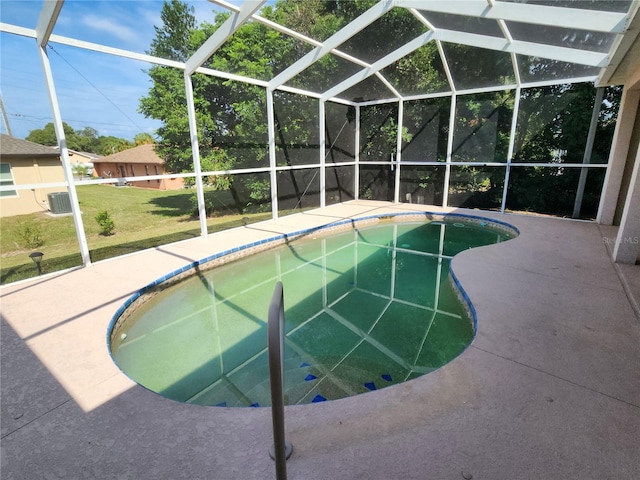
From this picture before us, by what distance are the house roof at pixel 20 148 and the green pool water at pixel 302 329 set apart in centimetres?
281

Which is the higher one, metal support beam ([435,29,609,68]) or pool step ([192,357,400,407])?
metal support beam ([435,29,609,68])

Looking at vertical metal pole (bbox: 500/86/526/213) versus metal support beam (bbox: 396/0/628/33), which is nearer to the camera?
metal support beam (bbox: 396/0/628/33)

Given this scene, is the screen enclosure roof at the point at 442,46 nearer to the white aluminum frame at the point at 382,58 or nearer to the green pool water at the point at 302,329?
the white aluminum frame at the point at 382,58

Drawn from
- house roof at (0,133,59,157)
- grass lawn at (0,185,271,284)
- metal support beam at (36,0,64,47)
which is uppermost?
metal support beam at (36,0,64,47)

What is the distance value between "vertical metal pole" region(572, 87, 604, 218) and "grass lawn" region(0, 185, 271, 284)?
7.34 m

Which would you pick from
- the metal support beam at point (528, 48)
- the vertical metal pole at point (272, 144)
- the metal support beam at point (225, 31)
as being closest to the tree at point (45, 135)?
the metal support beam at point (225, 31)

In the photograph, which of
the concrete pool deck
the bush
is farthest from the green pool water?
the bush

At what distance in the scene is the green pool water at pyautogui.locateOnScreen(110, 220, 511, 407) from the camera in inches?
109

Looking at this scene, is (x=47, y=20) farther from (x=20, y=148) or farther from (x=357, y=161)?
(x=357, y=161)

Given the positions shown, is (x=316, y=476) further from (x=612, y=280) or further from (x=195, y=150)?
(x=195, y=150)

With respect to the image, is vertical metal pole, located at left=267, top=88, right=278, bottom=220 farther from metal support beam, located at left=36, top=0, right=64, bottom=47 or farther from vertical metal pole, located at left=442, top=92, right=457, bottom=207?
vertical metal pole, located at left=442, top=92, right=457, bottom=207

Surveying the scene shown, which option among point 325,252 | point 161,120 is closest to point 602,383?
point 325,252

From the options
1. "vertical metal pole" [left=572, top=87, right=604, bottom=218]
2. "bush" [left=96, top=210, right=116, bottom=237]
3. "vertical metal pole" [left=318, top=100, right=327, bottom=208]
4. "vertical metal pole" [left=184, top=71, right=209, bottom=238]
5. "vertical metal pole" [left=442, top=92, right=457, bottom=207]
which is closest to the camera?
"vertical metal pole" [left=184, top=71, right=209, bottom=238]

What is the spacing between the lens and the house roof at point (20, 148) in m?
4.56
